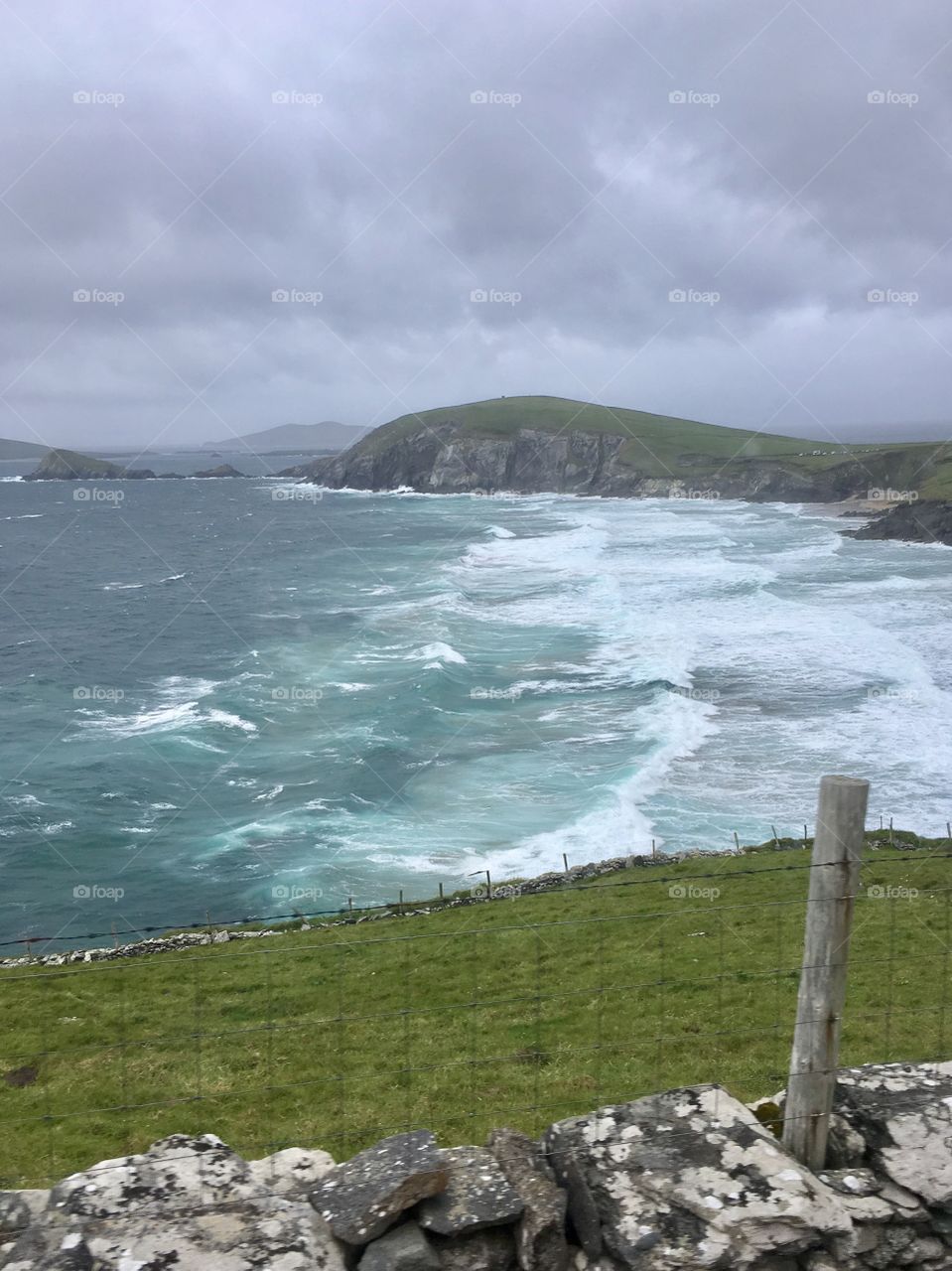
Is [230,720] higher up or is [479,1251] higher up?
[479,1251]

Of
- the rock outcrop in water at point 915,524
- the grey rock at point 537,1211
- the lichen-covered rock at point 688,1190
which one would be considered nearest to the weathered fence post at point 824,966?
the lichen-covered rock at point 688,1190

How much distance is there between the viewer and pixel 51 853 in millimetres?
38281

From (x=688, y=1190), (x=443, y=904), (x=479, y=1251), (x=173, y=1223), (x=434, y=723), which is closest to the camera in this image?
(x=173, y=1223)

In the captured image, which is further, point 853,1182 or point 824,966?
point 824,966

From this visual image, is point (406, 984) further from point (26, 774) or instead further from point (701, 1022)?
point (26, 774)

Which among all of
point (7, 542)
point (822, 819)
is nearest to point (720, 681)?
point (822, 819)

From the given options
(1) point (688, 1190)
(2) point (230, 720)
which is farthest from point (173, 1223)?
(2) point (230, 720)

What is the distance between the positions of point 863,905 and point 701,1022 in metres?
7.94

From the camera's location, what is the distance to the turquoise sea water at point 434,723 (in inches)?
1391

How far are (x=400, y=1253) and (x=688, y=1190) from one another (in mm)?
1898

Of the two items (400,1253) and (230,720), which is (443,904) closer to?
(400,1253)

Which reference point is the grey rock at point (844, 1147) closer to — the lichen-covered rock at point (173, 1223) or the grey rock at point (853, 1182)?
the grey rock at point (853, 1182)

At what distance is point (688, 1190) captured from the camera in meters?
6.58

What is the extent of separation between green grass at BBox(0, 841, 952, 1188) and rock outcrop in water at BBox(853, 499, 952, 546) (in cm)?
9977
